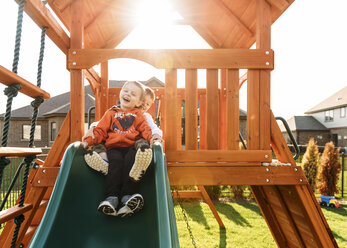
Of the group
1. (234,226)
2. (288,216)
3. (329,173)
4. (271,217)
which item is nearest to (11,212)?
(288,216)

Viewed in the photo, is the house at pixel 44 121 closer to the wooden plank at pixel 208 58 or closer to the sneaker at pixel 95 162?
the wooden plank at pixel 208 58

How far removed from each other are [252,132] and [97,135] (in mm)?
1581

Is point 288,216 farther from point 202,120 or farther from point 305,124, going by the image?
point 305,124

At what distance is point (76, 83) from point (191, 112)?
124 centimetres

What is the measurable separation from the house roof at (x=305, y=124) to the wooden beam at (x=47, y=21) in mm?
33143

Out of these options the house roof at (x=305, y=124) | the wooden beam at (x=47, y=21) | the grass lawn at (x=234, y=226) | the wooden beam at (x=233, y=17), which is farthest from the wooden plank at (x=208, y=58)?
the house roof at (x=305, y=124)

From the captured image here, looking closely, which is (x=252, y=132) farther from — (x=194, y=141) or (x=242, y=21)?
(x=242, y=21)

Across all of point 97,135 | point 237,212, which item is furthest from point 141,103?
point 237,212

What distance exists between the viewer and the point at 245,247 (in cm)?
402

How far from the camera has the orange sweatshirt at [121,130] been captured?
2213 mm

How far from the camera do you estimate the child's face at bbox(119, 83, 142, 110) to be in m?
2.42

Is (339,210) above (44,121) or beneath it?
beneath

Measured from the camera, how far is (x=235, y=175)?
2510 millimetres

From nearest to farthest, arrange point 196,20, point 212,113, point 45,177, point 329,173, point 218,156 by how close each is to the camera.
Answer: point 45,177 < point 218,156 < point 212,113 < point 196,20 < point 329,173
